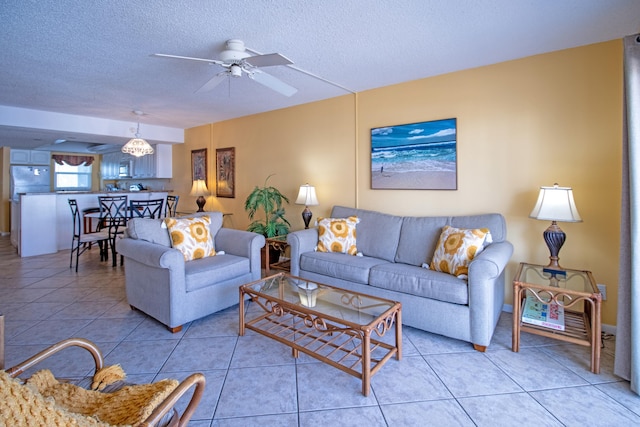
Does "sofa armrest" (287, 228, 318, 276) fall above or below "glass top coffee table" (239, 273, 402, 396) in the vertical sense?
above

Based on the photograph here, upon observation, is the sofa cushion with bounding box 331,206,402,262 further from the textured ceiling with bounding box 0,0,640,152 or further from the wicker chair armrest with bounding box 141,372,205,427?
the wicker chair armrest with bounding box 141,372,205,427

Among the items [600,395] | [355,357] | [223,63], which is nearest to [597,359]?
[600,395]

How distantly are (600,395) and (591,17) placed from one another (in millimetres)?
2393

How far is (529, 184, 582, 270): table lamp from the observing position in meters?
Answer: 2.37

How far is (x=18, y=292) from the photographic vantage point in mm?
3559

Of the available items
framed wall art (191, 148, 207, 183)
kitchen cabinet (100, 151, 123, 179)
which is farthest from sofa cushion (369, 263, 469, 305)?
kitchen cabinet (100, 151, 123, 179)

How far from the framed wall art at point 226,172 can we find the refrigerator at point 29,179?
544 cm

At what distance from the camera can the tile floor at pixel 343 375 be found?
1696 millimetres

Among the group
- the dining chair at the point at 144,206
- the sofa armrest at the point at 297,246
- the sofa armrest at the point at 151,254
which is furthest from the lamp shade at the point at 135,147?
the sofa armrest at the point at 297,246

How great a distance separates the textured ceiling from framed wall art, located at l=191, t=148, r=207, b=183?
2.29 m

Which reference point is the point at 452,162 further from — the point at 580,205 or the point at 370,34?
the point at 370,34

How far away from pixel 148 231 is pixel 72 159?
7.99 metres

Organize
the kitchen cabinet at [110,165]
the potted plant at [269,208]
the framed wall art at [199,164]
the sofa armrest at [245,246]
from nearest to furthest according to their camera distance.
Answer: the sofa armrest at [245,246], the potted plant at [269,208], the framed wall art at [199,164], the kitchen cabinet at [110,165]

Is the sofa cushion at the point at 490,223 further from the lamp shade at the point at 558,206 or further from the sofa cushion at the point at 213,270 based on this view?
the sofa cushion at the point at 213,270
